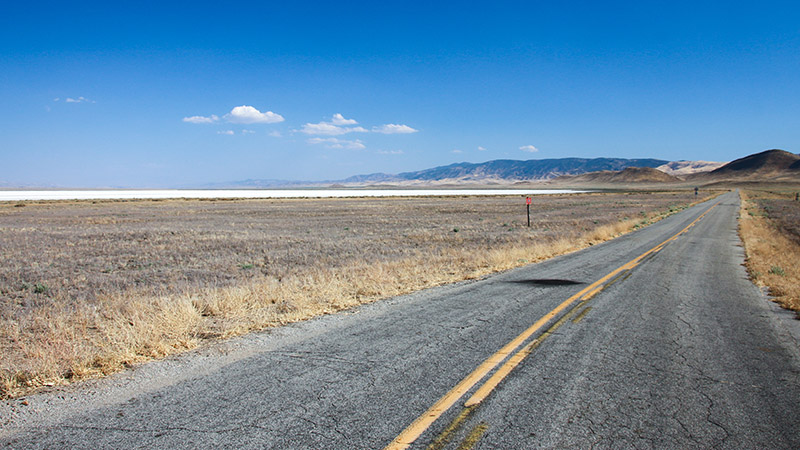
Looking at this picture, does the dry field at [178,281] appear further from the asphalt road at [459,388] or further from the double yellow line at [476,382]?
the double yellow line at [476,382]

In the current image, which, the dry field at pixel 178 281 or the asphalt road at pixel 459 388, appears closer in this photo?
the asphalt road at pixel 459 388

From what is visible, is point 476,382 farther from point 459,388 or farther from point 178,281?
point 178,281

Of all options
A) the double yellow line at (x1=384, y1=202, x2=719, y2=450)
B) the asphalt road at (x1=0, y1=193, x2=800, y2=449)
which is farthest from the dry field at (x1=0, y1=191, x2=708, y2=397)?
the double yellow line at (x1=384, y1=202, x2=719, y2=450)

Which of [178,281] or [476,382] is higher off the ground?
[476,382]

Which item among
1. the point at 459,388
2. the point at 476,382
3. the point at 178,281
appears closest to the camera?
the point at 459,388

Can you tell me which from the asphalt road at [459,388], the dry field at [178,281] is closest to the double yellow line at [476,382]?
the asphalt road at [459,388]

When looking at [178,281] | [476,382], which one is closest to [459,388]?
[476,382]

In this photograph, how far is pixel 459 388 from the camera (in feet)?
14.8

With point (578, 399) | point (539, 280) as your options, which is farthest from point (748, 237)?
point (578, 399)

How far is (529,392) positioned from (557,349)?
1.48 metres

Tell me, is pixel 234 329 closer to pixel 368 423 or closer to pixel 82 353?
pixel 82 353

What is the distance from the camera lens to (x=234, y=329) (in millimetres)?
6613

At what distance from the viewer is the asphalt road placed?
3.67 m

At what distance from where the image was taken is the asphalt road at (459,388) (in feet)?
12.0
